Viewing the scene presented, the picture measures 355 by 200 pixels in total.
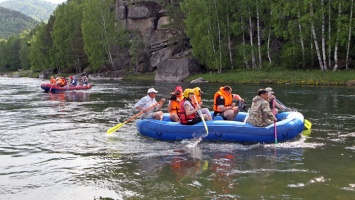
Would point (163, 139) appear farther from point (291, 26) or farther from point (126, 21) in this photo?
point (126, 21)

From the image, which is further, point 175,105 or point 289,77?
point 289,77

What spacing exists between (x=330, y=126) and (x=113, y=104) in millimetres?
9978

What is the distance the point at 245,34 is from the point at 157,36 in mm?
12932

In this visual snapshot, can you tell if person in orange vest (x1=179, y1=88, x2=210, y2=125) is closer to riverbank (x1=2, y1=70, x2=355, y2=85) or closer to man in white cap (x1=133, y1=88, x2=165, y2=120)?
A: man in white cap (x1=133, y1=88, x2=165, y2=120)

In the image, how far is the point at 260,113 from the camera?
27.9 feet

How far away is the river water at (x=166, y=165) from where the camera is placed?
5.38 meters

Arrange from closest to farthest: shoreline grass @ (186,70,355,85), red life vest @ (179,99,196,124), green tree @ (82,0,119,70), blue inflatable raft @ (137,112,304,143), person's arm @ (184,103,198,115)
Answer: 1. blue inflatable raft @ (137,112,304,143)
2. person's arm @ (184,103,198,115)
3. red life vest @ (179,99,196,124)
4. shoreline grass @ (186,70,355,85)
5. green tree @ (82,0,119,70)

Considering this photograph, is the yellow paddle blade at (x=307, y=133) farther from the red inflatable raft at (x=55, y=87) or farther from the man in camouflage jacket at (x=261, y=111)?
the red inflatable raft at (x=55, y=87)

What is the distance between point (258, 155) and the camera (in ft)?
24.3

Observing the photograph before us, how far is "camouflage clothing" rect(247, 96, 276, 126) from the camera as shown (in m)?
8.41

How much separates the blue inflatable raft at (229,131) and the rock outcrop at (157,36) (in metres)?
26.1

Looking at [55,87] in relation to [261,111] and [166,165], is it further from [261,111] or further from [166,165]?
[166,165]

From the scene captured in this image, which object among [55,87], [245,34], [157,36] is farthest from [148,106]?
[157,36]

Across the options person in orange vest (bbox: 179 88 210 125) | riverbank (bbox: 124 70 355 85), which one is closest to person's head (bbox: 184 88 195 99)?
person in orange vest (bbox: 179 88 210 125)
